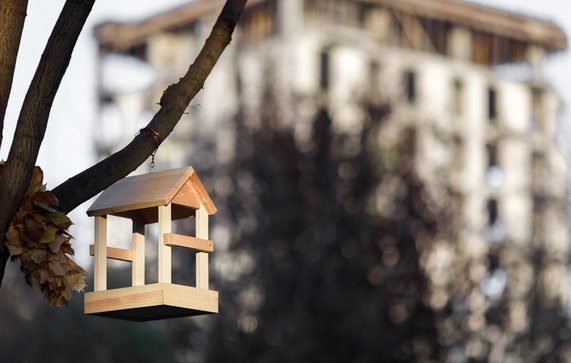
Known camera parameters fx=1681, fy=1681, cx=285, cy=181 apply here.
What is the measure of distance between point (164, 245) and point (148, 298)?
0.47 metres

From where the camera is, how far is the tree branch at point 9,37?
5.10 metres

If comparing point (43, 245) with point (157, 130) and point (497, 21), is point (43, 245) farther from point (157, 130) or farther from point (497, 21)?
point (497, 21)

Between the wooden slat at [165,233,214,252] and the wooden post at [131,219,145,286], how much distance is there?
0.39ft

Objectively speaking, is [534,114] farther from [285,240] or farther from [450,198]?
[285,240]

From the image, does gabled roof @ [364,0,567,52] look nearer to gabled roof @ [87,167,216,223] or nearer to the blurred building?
the blurred building

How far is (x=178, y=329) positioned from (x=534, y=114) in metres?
59.4

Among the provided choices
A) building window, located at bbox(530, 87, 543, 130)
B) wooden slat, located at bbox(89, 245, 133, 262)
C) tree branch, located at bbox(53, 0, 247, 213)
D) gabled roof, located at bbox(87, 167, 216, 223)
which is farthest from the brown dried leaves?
building window, located at bbox(530, 87, 543, 130)

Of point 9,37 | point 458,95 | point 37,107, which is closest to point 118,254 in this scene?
point 37,107

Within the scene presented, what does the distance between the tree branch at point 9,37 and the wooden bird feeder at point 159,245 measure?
102 cm

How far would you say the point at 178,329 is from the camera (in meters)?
30.4

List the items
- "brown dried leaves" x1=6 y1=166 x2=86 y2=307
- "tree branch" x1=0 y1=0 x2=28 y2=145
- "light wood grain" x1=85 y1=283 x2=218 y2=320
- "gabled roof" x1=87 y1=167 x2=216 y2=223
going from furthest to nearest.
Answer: "gabled roof" x1=87 y1=167 x2=216 y2=223 → "light wood grain" x1=85 y1=283 x2=218 y2=320 → "brown dried leaves" x1=6 y1=166 x2=86 y2=307 → "tree branch" x1=0 y1=0 x2=28 y2=145

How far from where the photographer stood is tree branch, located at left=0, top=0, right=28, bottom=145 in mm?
5098

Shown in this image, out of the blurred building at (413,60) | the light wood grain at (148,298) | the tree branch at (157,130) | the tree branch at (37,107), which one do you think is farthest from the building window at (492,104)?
the tree branch at (37,107)

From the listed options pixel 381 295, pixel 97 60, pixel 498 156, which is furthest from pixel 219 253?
pixel 498 156
